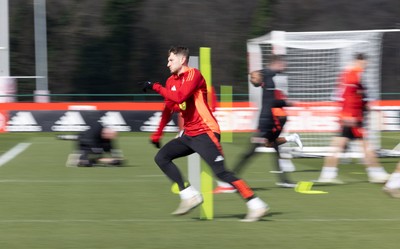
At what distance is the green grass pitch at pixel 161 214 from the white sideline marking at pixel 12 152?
1.49m

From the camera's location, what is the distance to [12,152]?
1919cm

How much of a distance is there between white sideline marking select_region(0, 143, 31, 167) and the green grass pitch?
1491mm

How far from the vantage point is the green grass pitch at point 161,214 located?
8.48m

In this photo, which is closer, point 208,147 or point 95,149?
point 208,147

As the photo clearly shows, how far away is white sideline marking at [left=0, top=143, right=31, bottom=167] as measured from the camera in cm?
Result: 1727

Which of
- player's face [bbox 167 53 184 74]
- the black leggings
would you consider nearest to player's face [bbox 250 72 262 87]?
the black leggings

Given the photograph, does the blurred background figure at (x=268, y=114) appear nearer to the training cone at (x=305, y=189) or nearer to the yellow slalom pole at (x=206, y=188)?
the training cone at (x=305, y=189)

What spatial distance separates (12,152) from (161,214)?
31.9 feet

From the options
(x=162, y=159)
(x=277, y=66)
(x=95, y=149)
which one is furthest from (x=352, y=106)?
(x=95, y=149)

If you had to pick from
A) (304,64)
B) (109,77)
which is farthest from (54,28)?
(304,64)

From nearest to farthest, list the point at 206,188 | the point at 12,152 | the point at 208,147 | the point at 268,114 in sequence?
1. the point at 208,147
2. the point at 206,188
3. the point at 268,114
4. the point at 12,152

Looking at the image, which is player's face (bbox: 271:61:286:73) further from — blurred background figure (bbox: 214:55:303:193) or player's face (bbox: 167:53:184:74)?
player's face (bbox: 167:53:184:74)

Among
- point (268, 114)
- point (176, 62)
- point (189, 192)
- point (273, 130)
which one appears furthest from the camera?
point (273, 130)

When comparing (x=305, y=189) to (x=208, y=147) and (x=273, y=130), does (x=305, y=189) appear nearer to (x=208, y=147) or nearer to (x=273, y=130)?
(x=273, y=130)
